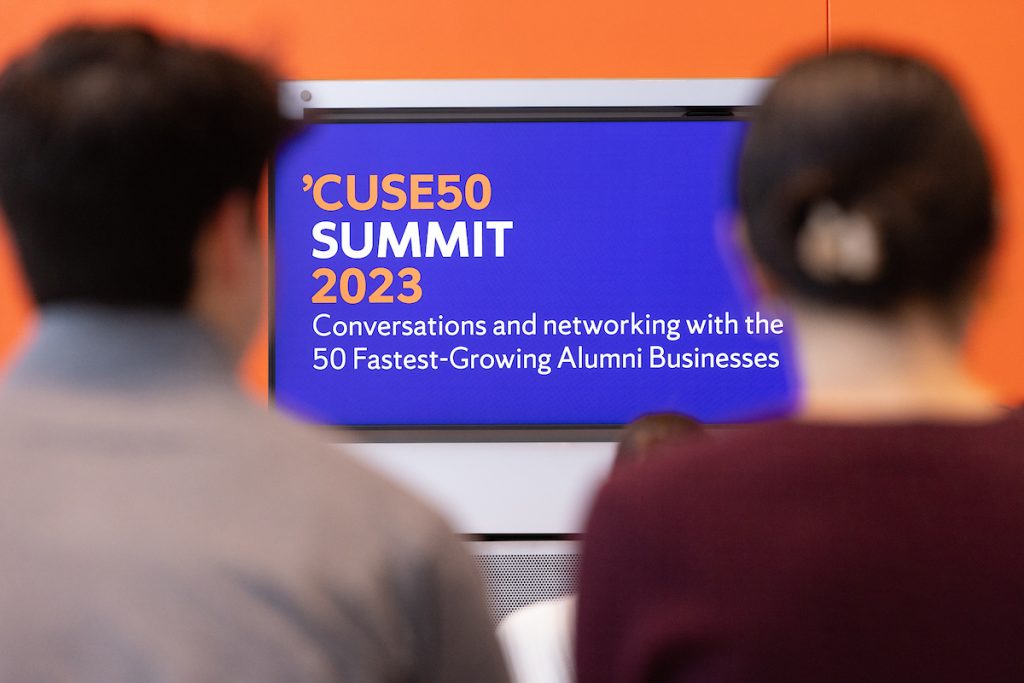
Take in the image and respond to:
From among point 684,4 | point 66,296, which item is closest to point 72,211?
point 66,296

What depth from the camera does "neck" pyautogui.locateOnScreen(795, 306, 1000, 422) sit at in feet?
2.66

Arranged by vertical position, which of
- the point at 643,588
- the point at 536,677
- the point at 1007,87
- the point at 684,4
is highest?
→ the point at 684,4

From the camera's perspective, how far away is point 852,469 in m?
0.79

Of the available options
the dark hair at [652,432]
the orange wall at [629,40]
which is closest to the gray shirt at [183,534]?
the dark hair at [652,432]

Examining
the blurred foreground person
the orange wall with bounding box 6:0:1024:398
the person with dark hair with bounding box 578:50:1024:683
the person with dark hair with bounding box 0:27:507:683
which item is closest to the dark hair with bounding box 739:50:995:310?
the person with dark hair with bounding box 578:50:1024:683

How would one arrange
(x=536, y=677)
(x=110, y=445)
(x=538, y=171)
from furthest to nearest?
(x=538, y=171) → (x=536, y=677) → (x=110, y=445)

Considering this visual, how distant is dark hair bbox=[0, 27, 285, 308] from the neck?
0.42 meters

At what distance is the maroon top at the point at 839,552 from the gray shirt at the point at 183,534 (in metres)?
0.15

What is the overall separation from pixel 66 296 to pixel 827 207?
503 millimetres

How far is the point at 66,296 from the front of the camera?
821 mm

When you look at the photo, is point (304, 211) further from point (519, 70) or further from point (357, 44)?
point (519, 70)

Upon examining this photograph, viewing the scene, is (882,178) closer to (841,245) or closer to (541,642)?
(841,245)

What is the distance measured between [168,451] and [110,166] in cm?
19

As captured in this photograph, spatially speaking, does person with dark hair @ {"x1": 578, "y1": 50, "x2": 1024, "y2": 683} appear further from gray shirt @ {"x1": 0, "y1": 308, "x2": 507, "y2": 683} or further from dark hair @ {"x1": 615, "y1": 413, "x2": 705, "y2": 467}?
dark hair @ {"x1": 615, "y1": 413, "x2": 705, "y2": 467}
